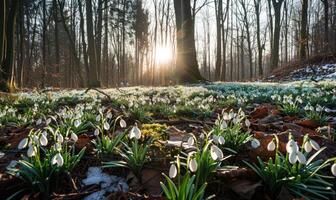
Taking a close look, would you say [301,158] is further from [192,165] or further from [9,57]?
[9,57]

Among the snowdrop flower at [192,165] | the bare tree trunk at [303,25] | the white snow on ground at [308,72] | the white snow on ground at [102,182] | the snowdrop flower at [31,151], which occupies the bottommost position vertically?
the white snow on ground at [102,182]

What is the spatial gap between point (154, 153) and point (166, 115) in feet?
9.15

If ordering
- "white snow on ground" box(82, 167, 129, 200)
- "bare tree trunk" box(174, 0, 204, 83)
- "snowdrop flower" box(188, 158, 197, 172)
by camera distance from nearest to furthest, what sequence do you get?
"snowdrop flower" box(188, 158, 197, 172) < "white snow on ground" box(82, 167, 129, 200) < "bare tree trunk" box(174, 0, 204, 83)

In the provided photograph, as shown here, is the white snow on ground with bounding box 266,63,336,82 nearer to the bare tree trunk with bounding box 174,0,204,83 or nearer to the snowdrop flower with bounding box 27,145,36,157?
the bare tree trunk with bounding box 174,0,204,83

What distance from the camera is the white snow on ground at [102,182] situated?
2.35 m

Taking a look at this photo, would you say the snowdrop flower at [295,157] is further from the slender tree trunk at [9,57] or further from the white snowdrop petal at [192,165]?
the slender tree trunk at [9,57]

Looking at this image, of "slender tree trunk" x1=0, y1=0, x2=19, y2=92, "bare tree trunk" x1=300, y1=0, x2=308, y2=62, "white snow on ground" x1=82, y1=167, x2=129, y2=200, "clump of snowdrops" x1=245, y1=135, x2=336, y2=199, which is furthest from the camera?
"bare tree trunk" x1=300, y1=0, x2=308, y2=62

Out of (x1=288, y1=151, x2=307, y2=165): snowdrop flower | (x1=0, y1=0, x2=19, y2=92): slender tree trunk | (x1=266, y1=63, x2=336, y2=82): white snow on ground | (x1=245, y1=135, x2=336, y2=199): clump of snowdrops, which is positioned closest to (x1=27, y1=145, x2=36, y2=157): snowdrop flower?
(x1=245, y1=135, x2=336, y2=199): clump of snowdrops

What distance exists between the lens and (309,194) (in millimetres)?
2242

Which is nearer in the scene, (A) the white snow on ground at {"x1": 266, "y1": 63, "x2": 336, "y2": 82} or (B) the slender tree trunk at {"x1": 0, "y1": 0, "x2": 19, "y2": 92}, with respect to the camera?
(B) the slender tree trunk at {"x1": 0, "y1": 0, "x2": 19, "y2": 92}

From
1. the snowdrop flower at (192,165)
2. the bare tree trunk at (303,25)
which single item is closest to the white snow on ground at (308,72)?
the bare tree trunk at (303,25)

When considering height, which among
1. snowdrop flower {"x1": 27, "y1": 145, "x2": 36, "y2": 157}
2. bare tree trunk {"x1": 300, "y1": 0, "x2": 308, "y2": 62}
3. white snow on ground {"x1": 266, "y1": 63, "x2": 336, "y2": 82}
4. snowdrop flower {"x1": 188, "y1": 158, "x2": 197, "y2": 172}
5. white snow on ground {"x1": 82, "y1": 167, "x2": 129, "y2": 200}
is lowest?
white snow on ground {"x1": 82, "y1": 167, "x2": 129, "y2": 200}

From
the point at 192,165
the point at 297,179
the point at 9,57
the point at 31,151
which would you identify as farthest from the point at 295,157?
the point at 9,57

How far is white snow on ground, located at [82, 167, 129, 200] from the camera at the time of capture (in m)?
2.35
